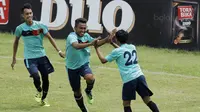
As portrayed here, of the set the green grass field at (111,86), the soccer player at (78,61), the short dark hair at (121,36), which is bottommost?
the green grass field at (111,86)

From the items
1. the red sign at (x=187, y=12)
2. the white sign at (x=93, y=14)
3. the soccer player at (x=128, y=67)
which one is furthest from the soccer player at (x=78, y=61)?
the white sign at (x=93, y=14)

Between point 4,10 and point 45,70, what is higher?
point 45,70

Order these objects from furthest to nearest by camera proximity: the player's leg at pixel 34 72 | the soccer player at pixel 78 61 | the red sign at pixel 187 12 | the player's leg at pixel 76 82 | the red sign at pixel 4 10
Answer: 1. the red sign at pixel 4 10
2. the red sign at pixel 187 12
3. the player's leg at pixel 34 72
4. the player's leg at pixel 76 82
5. the soccer player at pixel 78 61

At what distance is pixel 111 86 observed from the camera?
43.3 feet

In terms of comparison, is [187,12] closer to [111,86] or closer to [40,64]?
[111,86]

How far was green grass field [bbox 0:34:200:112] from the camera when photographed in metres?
10.8

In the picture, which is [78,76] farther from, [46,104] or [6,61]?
[6,61]

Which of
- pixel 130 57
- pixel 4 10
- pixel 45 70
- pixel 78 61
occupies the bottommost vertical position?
pixel 4 10

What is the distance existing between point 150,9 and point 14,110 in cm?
1111

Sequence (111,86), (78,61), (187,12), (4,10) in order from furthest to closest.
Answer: (4,10) < (187,12) < (111,86) < (78,61)

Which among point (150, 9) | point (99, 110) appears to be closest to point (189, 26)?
point (150, 9)

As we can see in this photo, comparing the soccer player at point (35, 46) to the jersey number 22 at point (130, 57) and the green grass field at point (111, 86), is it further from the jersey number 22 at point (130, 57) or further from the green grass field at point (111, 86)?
the jersey number 22 at point (130, 57)

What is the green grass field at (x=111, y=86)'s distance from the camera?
1077 cm

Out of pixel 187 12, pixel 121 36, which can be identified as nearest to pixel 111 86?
pixel 121 36
